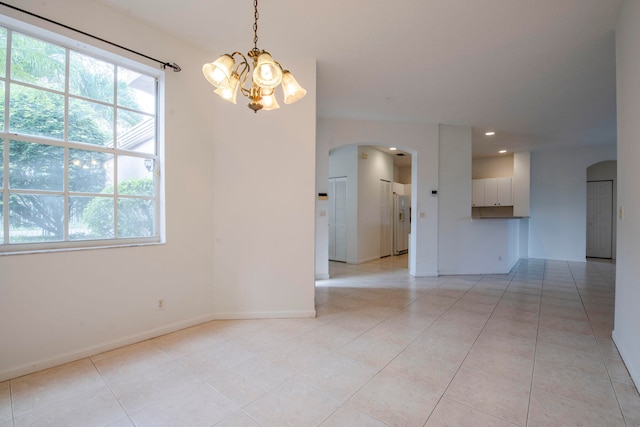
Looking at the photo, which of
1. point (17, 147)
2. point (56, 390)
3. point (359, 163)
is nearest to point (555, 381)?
point (56, 390)

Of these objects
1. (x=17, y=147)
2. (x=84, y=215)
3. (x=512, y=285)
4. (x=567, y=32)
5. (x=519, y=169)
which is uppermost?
(x=567, y=32)

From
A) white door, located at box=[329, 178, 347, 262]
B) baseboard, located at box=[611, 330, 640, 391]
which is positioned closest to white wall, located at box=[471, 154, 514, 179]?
white door, located at box=[329, 178, 347, 262]

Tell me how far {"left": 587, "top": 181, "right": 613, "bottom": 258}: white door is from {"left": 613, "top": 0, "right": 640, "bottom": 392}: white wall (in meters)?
7.19

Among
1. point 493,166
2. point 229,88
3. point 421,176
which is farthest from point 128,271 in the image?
point 493,166

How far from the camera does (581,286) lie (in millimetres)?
4621

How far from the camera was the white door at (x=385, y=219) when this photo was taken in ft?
24.5

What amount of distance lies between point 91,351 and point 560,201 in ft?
31.0

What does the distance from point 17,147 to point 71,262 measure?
0.91 metres

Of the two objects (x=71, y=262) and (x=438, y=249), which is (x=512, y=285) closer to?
(x=438, y=249)

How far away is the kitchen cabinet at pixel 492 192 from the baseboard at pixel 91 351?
765 centimetres

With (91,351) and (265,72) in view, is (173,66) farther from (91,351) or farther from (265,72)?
(91,351)

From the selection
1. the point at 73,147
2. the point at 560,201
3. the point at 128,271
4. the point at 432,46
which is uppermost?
the point at 432,46

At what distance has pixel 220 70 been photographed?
1.61m

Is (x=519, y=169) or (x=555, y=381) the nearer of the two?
(x=555, y=381)
